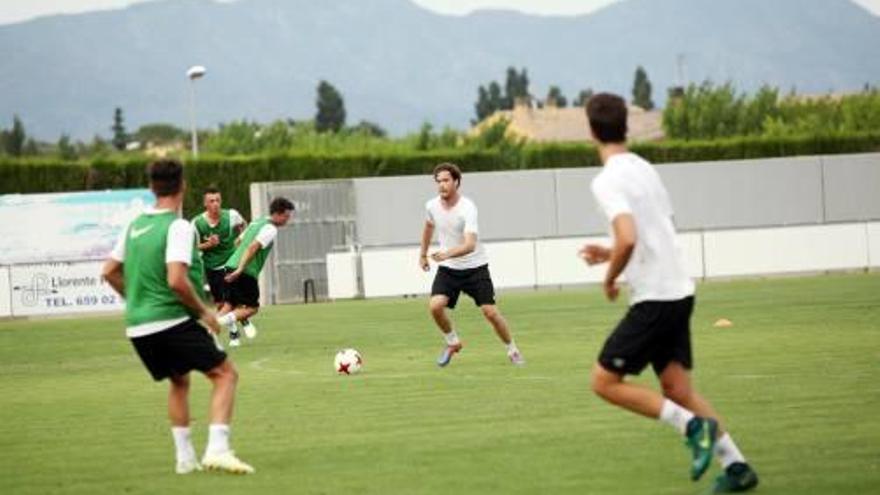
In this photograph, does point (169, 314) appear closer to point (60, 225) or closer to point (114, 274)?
point (114, 274)

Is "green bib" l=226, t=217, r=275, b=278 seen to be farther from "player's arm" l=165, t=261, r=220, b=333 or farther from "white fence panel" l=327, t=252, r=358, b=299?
"white fence panel" l=327, t=252, r=358, b=299

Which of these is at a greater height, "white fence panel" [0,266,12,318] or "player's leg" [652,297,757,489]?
"player's leg" [652,297,757,489]

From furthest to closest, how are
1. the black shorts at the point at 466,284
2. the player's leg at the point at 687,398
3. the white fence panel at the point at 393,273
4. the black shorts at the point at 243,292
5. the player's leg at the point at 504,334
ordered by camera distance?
the white fence panel at the point at 393,273 < the black shorts at the point at 243,292 < the black shorts at the point at 466,284 < the player's leg at the point at 504,334 < the player's leg at the point at 687,398

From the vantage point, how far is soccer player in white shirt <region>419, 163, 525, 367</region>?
71.2 feet

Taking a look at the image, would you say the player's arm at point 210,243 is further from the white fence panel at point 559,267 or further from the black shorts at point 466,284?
the white fence panel at point 559,267

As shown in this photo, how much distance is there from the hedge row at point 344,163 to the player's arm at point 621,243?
41468mm

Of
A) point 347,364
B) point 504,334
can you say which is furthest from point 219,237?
point 504,334

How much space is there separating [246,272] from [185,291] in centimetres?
1541

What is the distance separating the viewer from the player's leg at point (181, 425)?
41.7 ft

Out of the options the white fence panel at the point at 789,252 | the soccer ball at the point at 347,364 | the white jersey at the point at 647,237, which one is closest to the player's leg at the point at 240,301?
the soccer ball at the point at 347,364

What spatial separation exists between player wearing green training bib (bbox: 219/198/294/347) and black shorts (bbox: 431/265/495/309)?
4.44 metres

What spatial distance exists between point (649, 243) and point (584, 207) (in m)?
40.5

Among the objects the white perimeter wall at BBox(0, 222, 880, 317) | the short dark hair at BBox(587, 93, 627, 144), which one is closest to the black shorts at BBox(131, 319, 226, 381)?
the short dark hair at BBox(587, 93, 627, 144)

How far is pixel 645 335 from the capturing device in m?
11.0
